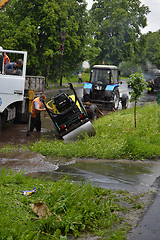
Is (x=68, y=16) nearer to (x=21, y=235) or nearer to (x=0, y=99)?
(x=0, y=99)

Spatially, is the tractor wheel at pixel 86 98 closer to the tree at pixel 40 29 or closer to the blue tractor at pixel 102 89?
the blue tractor at pixel 102 89

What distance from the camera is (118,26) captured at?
2363 inches

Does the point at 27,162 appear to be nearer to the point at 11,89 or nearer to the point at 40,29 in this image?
the point at 11,89

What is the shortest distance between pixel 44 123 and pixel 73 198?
34.3 feet

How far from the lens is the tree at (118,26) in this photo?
59.6 metres

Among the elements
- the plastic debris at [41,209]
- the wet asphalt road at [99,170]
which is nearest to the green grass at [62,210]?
the plastic debris at [41,209]

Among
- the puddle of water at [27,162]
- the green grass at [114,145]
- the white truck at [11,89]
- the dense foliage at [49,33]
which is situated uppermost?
the dense foliage at [49,33]

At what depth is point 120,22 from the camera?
2341 inches

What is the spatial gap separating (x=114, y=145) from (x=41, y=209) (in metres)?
5.49

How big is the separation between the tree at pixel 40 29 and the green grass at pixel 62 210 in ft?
85.8

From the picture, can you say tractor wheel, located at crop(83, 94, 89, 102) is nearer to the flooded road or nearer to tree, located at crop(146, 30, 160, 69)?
the flooded road

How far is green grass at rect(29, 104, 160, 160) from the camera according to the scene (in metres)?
9.65

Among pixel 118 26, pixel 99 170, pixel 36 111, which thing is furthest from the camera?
pixel 118 26

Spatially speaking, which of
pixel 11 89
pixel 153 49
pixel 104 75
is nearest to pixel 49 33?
pixel 104 75
